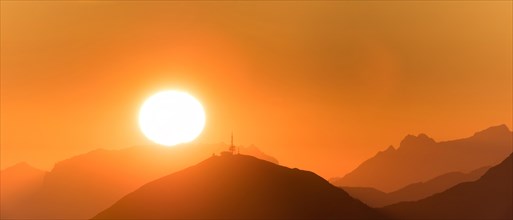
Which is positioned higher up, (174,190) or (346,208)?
(174,190)

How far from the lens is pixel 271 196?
191125 millimetres

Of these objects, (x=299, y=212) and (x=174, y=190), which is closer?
(x=299, y=212)

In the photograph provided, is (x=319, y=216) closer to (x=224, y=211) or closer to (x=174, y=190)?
(x=224, y=211)

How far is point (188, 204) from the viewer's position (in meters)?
189

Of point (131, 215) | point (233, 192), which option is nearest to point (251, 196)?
point (233, 192)

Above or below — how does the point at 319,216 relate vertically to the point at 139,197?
below

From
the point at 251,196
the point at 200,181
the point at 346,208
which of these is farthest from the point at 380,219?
the point at 200,181

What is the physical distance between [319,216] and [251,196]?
71.8 feet

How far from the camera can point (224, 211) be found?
7190 inches

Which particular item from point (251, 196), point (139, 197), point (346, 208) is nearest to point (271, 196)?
point (251, 196)

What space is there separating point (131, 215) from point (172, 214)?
1327 cm

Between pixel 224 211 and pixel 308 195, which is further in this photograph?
pixel 308 195

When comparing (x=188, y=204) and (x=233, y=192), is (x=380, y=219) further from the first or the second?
(x=188, y=204)

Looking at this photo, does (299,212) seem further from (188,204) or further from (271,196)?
(188,204)
